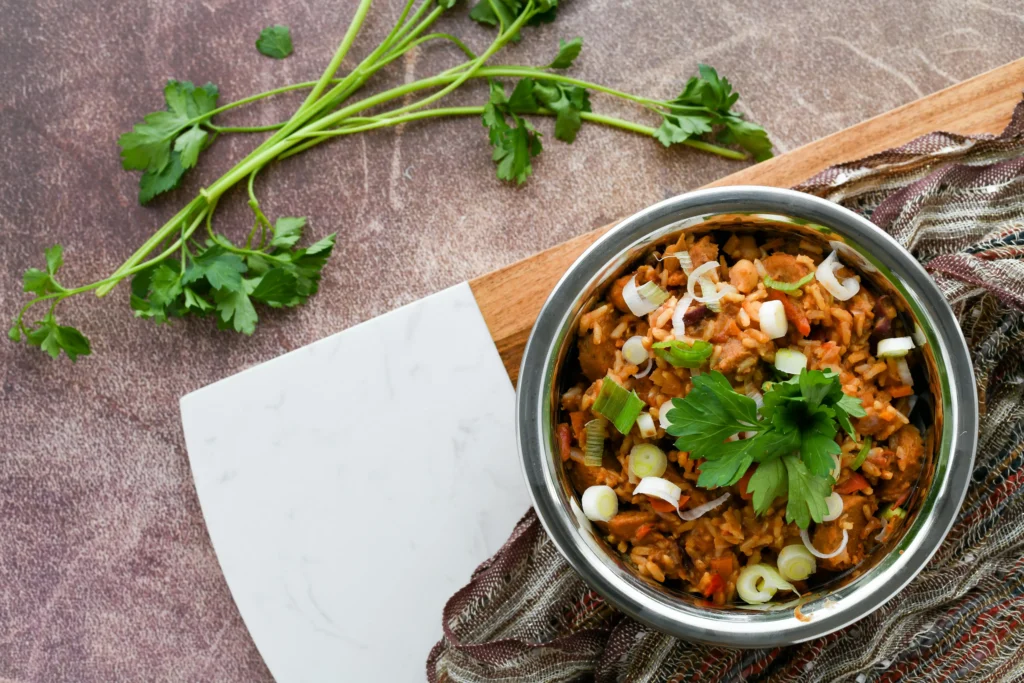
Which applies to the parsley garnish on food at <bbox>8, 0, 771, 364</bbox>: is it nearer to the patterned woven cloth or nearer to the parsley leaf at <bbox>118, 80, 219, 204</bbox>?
the parsley leaf at <bbox>118, 80, 219, 204</bbox>

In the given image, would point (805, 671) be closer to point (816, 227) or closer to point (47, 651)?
point (816, 227)

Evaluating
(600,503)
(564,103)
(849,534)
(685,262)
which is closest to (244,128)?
(564,103)

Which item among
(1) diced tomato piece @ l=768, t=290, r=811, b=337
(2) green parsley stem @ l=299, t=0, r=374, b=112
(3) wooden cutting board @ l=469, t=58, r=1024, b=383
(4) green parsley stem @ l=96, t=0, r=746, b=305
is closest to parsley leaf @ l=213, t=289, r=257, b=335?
(4) green parsley stem @ l=96, t=0, r=746, b=305

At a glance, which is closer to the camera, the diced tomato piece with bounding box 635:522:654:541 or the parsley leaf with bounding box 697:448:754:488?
the parsley leaf with bounding box 697:448:754:488

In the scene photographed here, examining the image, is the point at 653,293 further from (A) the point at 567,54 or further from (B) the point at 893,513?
(A) the point at 567,54

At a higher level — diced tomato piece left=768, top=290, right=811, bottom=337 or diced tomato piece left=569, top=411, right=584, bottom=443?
diced tomato piece left=768, top=290, right=811, bottom=337

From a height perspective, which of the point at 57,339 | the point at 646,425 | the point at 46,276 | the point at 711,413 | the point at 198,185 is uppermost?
the point at 711,413
